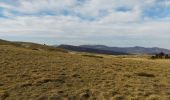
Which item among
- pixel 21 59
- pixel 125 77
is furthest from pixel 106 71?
pixel 21 59

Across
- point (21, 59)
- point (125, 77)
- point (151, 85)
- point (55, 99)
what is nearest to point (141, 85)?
point (151, 85)

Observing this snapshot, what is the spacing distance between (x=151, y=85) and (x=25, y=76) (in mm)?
10746

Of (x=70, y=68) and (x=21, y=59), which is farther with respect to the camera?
(x=21, y=59)

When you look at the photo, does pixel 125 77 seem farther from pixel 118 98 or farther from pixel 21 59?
pixel 21 59

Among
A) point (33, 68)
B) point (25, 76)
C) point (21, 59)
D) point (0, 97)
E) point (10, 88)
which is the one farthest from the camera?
point (21, 59)

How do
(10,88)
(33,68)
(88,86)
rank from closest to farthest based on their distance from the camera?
(10,88) < (88,86) < (33,68)

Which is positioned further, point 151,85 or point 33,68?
point 33,68

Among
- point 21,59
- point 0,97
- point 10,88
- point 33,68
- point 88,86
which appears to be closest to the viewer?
point 0,97

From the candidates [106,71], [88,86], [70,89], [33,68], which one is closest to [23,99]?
[70,89]

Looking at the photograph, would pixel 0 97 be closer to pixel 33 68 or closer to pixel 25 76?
pixel 25 76

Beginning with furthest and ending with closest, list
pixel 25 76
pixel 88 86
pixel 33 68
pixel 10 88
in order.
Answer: pixel 33 68 < pixel 25 76 < pixel 88 86 < pixel 10 88

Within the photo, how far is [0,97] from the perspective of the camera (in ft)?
74.3

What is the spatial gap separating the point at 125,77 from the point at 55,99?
914 cm

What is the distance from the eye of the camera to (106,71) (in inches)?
1270
